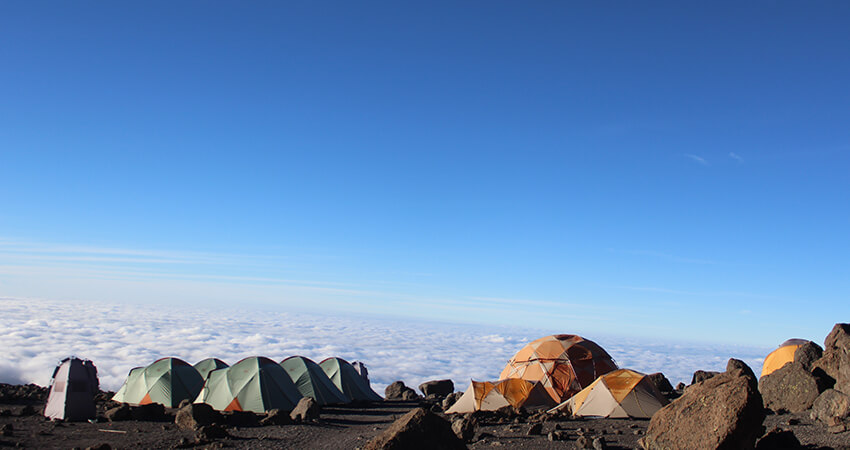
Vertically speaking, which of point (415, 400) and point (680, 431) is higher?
point (680, 431)

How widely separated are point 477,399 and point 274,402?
27.6 feet

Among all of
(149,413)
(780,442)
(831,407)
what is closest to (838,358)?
(831,407)

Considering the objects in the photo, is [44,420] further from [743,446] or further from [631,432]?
[743,446]

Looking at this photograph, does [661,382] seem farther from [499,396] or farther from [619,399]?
[499,396]

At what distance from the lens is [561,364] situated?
86.5 ft

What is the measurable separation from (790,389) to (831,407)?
10.4 feet

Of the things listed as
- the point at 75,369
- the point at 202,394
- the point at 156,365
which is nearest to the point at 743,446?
the point at 202,394

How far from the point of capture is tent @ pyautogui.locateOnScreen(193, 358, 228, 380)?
2744 centimetres

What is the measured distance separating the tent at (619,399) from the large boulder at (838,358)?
16.6 feet

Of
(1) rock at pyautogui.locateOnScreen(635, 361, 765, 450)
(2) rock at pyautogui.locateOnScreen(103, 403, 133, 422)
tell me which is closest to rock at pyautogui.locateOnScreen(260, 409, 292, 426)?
(2) rock at pyautogui.locateOnScreen(103, 403, 133, 422)

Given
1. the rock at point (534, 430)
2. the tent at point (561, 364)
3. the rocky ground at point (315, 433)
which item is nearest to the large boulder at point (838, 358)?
the rocky ground at point (315, 433)

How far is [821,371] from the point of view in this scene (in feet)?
59.4

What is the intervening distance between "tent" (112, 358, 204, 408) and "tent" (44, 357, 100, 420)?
401cm

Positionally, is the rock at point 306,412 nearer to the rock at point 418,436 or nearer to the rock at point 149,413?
the rock at point 149,413
